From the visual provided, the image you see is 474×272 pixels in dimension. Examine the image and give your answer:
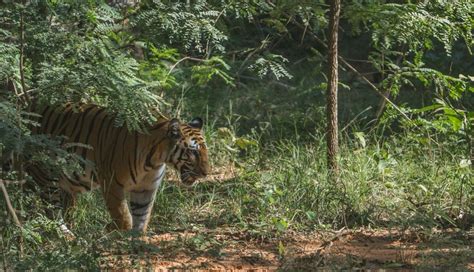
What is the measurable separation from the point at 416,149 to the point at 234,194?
184cm

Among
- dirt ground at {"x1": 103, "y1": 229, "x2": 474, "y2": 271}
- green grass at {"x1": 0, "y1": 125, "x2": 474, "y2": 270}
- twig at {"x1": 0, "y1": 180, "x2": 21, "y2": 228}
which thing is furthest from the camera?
green grass at {"x1": 0, "y1": 125, "x2": 474, "y2": 270}

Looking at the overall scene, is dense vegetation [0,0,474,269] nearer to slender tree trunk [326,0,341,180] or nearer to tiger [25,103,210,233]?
slender tree trunk [326,0,341,180]

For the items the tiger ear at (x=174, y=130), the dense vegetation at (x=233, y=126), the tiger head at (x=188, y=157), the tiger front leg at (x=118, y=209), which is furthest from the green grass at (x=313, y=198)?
the tiger ear at (x=174, y=130)

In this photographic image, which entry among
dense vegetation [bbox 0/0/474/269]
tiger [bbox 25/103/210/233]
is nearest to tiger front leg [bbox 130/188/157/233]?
tiger [bbox 25/103/210/233]

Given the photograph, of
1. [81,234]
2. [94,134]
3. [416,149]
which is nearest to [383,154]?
[416,149]

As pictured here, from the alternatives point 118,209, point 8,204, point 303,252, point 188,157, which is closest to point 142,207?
point 118,209

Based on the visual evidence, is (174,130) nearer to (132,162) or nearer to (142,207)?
(132,162)

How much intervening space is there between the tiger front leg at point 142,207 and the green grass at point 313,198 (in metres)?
0.10

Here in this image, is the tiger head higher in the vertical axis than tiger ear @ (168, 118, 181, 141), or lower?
lower

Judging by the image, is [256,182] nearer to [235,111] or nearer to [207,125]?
[207,125]

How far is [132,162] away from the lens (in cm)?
716

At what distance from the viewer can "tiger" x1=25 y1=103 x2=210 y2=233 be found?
711 cm

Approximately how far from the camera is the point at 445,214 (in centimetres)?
691

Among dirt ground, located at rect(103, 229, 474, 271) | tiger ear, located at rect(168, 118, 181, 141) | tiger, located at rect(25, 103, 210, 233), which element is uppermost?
tiger ear, located at rect(168, 118, 181, 141)
